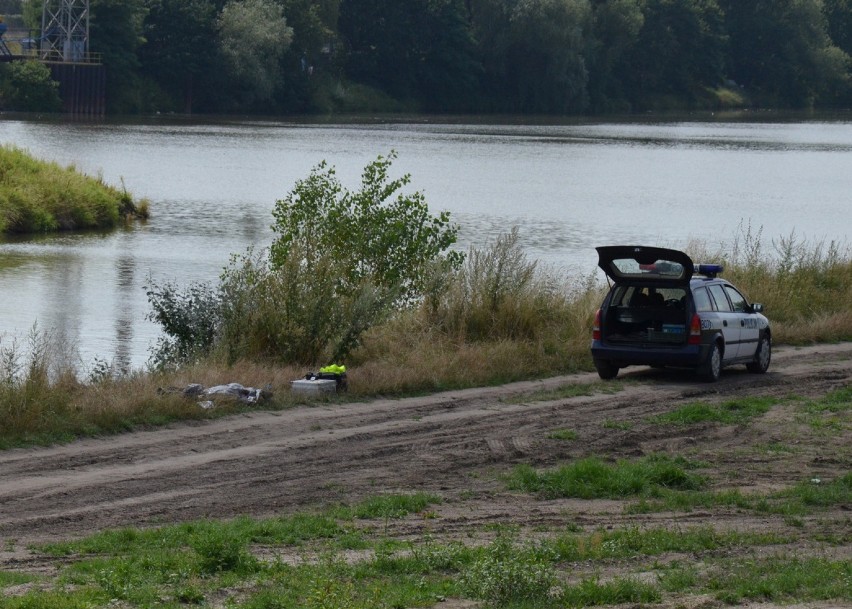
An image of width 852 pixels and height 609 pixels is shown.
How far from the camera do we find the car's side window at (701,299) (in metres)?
19.7

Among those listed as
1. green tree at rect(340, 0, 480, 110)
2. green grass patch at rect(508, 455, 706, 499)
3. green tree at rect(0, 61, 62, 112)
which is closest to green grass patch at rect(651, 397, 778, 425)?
green grass patch at rect(508, 455, 706, 499)

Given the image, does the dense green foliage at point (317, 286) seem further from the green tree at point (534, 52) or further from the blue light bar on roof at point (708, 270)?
the green tree at point (534, 52)

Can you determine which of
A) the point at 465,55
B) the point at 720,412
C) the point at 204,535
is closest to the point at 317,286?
the point at 720,412

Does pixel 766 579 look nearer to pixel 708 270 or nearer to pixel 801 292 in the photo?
pixel 708 270

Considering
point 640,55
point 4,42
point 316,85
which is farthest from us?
point 640,55

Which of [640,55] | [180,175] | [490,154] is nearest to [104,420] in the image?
[180,175]

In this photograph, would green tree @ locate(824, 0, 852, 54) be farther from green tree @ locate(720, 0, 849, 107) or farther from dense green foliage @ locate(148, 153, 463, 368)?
dense green foliage @ locate(148, 153, 463, 368)

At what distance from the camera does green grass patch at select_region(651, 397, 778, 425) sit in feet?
54.1

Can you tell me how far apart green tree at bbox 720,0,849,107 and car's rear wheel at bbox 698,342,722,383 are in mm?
133415

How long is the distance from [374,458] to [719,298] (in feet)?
26.7

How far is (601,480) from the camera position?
42.2ft

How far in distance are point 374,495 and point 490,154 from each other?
66921mm

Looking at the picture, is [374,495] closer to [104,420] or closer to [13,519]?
[13,519]

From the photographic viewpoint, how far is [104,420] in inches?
597
